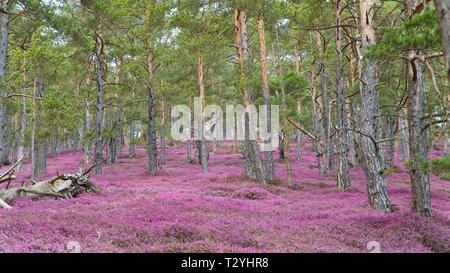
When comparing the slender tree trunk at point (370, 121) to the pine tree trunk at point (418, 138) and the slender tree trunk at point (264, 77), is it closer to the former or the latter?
the pine tree trunk at point (418, 138)

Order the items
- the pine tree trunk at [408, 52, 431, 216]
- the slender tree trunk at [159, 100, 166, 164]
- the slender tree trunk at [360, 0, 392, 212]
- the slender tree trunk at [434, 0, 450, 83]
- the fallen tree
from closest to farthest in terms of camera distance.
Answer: the slender tree trunk at [434, 0, 450, 83] → the pine tree trunk at [408, 52, 431, 216] → the slender tree trunk at [360, 0, 392, 212] → the fallen tree → the slender tree trunk at [159, 100, 166, 164]

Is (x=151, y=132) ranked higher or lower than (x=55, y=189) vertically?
higher

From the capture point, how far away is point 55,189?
43.6ft

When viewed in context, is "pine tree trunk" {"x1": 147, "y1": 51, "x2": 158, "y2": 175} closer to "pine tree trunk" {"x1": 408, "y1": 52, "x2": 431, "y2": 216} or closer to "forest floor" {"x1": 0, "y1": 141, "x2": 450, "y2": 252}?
"forest floor" {"x1": 0, "y1": 141, "x2": 450, "y2": 252}

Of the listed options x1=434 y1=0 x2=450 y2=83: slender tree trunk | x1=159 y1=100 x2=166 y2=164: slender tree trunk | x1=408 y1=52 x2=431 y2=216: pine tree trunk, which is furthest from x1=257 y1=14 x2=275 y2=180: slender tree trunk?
x1=434 y1=0 x2=450 y2=83: slender tree trunk

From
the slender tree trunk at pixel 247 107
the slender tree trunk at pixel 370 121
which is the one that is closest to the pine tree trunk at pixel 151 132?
the slender tree trunk at pixel 247 107

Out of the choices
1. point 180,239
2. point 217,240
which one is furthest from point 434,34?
point 180,239

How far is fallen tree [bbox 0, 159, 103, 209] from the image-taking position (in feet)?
40.1

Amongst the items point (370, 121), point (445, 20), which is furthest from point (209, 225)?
point (445, 20)

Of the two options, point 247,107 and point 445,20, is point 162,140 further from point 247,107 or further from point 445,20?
point 445,20

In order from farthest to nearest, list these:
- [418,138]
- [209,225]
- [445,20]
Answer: [418,138], [209,225], [445,20]

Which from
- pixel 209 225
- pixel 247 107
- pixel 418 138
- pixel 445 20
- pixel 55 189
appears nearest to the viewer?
pixel 445 20

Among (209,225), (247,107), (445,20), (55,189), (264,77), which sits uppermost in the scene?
(264,77)
